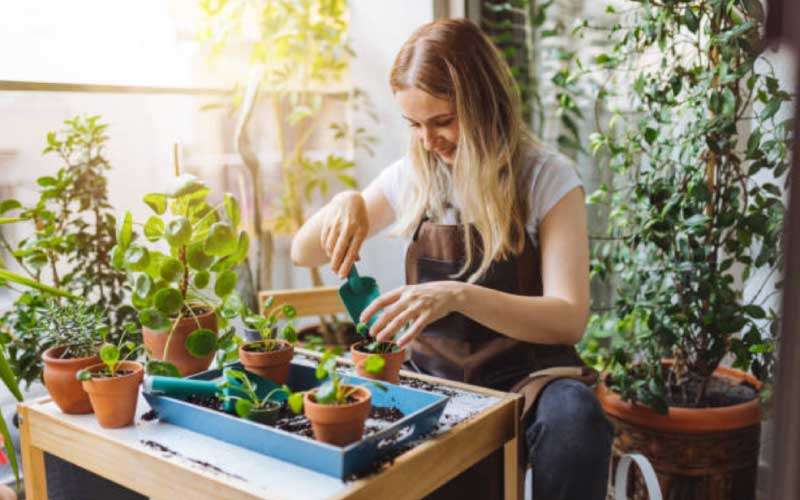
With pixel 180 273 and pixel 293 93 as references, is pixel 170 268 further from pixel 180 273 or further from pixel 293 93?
pixel 293 93

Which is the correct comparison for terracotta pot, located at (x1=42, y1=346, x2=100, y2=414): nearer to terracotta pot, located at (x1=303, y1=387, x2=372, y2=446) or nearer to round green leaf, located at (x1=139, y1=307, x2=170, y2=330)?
round green leaf, located at (x1=139, y1=307, x2=170, y2=330)

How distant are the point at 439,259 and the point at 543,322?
322 millimetres

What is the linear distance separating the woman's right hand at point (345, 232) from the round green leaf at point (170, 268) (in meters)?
0.31

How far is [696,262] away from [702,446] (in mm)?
450

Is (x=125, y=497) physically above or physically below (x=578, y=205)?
below

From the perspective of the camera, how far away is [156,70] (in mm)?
2234

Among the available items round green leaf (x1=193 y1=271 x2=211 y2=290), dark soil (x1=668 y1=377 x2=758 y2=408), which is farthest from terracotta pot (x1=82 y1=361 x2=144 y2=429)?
dark soil (x1=668 y1=377 x2=758 y2=408)

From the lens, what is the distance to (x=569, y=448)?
1183mm

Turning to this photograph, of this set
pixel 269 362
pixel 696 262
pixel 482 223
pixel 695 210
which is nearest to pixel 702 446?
pixel 696 262

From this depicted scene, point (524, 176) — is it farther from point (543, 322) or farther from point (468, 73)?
point (543, 322)

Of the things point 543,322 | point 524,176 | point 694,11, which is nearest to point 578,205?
point 524,176

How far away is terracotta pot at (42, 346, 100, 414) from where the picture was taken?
1130 millimetres

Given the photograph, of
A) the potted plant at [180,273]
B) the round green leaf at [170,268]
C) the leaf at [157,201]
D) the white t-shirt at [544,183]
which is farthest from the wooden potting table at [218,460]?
the white t-shirt at [544,183]

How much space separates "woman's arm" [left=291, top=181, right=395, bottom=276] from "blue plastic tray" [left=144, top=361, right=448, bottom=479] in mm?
337
